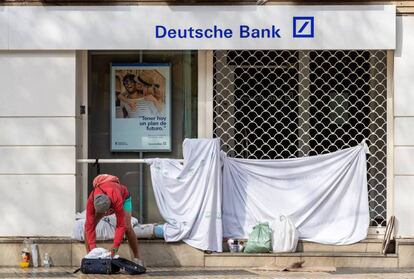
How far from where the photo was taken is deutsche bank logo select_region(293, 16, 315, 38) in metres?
13.6

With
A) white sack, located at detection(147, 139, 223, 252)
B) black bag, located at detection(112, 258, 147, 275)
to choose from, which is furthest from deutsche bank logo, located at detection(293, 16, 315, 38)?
Answer: black bag, located at detection(112, 258, 147, 275)

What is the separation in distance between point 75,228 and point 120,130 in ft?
5.55

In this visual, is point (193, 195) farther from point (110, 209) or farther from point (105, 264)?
point (105, 264)

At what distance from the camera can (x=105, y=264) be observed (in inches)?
484

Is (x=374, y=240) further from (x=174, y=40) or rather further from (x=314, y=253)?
(x=174, y=40)

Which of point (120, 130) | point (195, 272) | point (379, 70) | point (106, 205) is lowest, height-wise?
point (195, 272)

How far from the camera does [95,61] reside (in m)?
14.1

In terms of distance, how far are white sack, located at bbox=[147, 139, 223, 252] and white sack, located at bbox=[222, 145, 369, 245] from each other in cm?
36

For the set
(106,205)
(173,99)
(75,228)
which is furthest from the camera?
(173,99)

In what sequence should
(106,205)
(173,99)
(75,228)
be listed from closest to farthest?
(106,205), (75,228), (173,99)

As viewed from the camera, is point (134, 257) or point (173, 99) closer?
point (134, 257)

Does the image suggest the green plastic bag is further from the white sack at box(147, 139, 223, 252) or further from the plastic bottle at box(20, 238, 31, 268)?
the plastic bottle at box(20, 238, 31, 268)

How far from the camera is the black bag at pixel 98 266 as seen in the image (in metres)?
12.3

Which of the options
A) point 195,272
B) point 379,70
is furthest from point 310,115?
point 195,272
